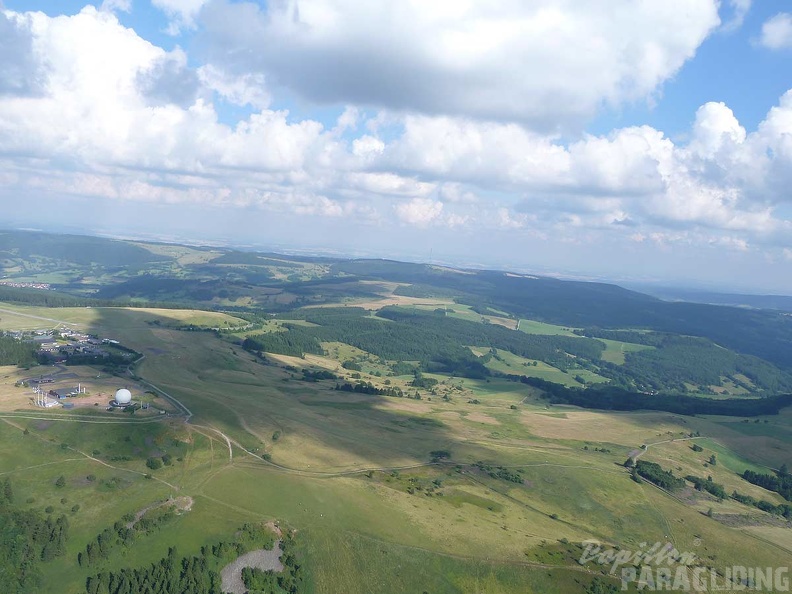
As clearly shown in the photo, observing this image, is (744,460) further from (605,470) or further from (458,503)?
(458,503)

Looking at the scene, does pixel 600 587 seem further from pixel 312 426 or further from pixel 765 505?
pixel 312 426

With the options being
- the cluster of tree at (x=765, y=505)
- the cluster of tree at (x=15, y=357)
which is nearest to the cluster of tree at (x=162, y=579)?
the cluster of tree at (x=15, y=357)

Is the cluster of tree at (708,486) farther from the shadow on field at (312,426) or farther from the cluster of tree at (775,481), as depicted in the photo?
the shadow on field at (312,426)

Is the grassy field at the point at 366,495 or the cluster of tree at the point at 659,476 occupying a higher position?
the cluster of tree at the point at 659,476

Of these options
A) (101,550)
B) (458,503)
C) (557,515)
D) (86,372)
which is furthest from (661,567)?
(86,372)

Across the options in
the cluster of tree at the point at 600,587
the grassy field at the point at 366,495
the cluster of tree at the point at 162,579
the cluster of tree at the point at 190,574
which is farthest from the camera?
the grassy field at the point at 366,495

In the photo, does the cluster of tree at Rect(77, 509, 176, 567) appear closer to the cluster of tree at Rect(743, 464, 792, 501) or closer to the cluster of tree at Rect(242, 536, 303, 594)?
the cluster of tree at Rect(242, 536, 303, 594)

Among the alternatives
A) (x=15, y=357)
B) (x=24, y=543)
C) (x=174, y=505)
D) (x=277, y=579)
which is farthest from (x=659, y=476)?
(x=15, y=357)
